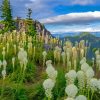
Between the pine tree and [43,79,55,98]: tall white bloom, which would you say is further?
the pine tree

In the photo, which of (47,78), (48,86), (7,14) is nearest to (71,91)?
(48,86)

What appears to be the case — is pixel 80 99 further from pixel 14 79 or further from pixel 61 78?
pixel 14 79

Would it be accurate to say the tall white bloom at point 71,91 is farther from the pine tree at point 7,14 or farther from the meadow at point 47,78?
the pine tree at point 7,14

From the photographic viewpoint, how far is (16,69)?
20.2 metres

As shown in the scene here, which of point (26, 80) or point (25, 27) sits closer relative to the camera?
point (26, 80)

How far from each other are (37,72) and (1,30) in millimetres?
23266

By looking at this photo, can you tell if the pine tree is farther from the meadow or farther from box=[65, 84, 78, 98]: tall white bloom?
box=[65, 84, 78, 98]: tall white bloom

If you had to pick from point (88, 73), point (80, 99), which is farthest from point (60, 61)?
point (80, 99)

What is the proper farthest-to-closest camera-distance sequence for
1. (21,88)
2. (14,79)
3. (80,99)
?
(14,79)
(21,88)
(80,99)

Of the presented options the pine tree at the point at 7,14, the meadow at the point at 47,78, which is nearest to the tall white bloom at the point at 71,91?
the meadow at the point at 47,78

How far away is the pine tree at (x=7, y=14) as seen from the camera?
153 ft

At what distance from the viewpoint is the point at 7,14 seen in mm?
47719

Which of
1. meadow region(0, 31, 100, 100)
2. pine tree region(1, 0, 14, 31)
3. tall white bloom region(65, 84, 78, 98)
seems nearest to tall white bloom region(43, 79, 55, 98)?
meadow region(0, 31, 100, 100)

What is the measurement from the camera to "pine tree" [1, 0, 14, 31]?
4661 centimetres
